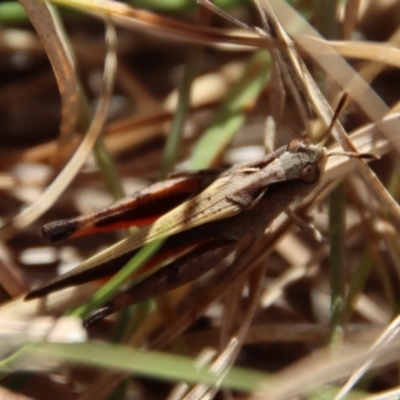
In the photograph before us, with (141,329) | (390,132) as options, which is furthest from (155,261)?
(390,132)

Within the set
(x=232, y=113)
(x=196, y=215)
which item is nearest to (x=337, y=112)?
(x=196, y=215)

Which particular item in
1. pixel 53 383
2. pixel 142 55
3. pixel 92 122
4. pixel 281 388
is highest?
pixel 142 55

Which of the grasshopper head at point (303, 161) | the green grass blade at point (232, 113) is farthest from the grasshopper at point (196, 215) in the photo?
the green grass blade at point (232, 113)

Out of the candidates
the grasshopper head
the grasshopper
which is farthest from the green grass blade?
the grasshopper head

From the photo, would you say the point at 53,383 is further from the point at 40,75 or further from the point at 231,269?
the point at 40,75

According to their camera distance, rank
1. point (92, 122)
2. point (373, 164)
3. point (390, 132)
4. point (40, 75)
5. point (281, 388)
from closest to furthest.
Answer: point (281, 388) < point (390, 132) < point (92, 122) < point (373, 164) < point (40, 75)

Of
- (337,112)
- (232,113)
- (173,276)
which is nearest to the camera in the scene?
(337,112)

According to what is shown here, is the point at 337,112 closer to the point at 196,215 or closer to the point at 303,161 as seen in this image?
the point at 303,161
